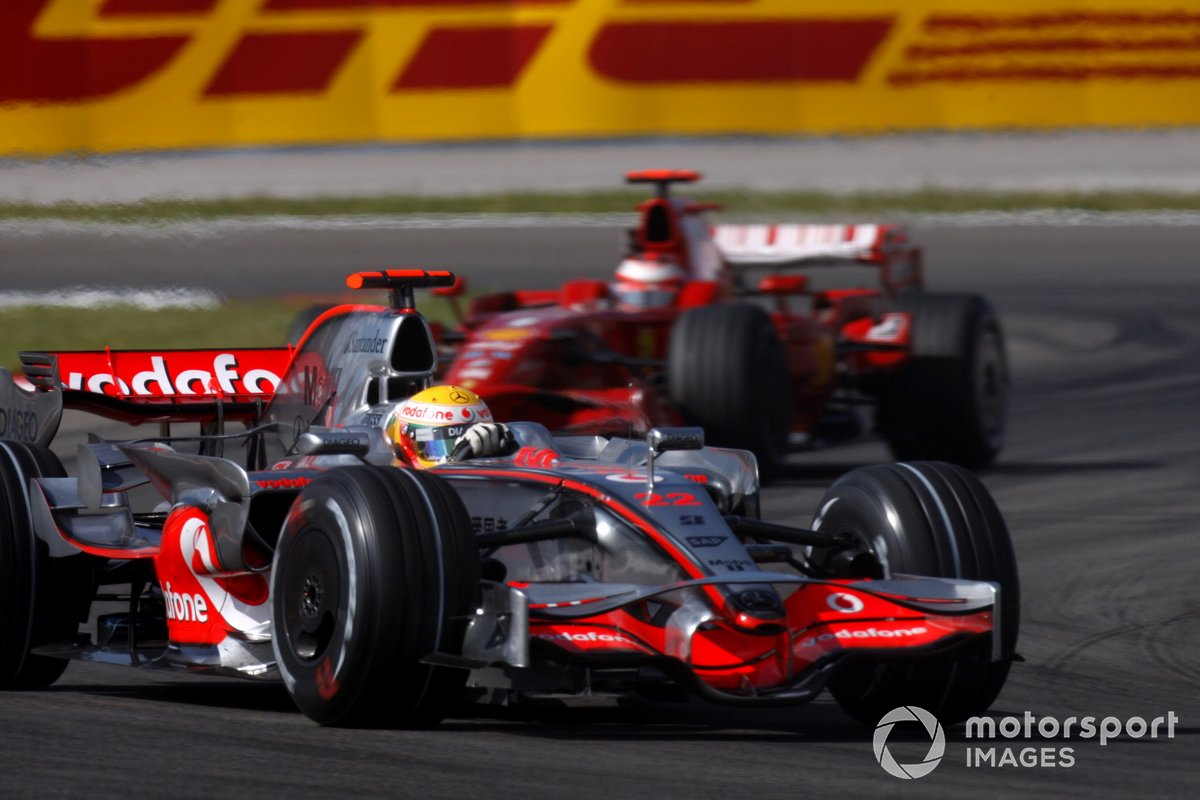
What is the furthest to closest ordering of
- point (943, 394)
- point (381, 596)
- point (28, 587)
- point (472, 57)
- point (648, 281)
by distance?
point (472, 57) < point (648, 281) < point (943, 394) < point (28, 587) < point (381, 596)

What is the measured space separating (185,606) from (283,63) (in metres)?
18.3

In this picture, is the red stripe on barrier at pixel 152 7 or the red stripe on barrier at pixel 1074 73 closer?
the red stripe on barrier at pixel 152 7

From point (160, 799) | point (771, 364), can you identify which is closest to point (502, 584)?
point (160, 799)

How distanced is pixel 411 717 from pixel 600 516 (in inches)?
34.9

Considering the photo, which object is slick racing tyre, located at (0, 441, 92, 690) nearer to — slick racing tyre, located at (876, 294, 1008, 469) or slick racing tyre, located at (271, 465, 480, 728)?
slick racing tyre, located at (271, 465, 480, 728)

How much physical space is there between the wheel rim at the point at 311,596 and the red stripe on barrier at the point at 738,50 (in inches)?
756

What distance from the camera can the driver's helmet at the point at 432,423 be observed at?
7.45 meters

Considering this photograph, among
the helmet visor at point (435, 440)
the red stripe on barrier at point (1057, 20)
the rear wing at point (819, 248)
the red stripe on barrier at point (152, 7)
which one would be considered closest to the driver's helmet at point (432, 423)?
the helmet visor at point (435, 440)

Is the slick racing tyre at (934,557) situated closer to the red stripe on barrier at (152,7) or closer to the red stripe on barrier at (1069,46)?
the red stripe on barrier at (1069,46)

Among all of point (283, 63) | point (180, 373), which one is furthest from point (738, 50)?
point (180, 373)

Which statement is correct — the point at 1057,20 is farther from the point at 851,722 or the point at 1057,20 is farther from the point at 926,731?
the point at 926,731

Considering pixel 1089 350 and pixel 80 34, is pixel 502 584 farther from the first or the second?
pixel 80 34

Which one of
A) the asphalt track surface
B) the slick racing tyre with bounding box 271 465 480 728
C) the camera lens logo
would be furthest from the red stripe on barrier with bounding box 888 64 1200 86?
the slick racing tyre with bounding box 271 465 480 728

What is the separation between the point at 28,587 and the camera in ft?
24.8
